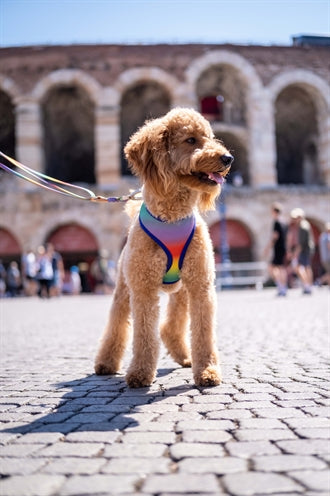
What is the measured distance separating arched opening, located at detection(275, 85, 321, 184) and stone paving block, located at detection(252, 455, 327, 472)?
Result: 2695 centimetres

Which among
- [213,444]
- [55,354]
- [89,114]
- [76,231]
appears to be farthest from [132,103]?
[213,444]

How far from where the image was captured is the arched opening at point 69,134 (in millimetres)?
26000

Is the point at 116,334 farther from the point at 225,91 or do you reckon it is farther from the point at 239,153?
the point at 225,91

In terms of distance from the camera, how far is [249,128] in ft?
81.8

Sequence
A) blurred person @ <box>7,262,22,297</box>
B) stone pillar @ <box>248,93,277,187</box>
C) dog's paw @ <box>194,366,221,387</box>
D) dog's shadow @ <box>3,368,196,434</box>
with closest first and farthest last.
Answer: dog's shadow @ <box>3,368,196,434</box> → dog's paw @ <box>194,366,221,387</box> → blurred person @ <box>7,262,22,297</box> → stone pillar @ <box>248,93,277,187</box>

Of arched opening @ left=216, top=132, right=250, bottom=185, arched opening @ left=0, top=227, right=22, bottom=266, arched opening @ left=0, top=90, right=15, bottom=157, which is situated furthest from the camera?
arched opening @ left=0, top=90, right=15, bottom=157

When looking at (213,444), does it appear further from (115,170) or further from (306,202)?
(306,202)

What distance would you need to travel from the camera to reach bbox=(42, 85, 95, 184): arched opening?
85.3 ft

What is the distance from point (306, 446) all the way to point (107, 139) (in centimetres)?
2278

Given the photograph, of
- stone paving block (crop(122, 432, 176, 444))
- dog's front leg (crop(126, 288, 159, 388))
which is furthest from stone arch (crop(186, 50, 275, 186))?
stone paving block (crop(122, 432, 176, 444))

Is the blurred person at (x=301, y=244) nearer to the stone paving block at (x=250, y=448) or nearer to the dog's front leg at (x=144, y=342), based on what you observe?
the dog's front leg at (x=144, y=342)

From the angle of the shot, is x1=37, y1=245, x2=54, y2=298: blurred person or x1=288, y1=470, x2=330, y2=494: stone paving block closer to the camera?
x1=288, y1=470, x2=330, y2=494: stone paving block

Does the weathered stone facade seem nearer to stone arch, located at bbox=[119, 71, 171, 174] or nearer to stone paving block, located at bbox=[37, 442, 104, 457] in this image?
stone arch, located at bbox=[119, 71, 171, 174]

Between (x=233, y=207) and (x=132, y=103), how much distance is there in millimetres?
8979
